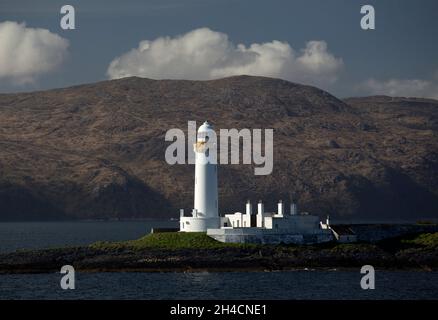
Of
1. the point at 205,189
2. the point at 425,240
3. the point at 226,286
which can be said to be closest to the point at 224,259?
the point at 226,286

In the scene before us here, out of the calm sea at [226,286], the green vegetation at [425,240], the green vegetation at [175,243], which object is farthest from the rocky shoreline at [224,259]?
the green vegetation at [425,240]

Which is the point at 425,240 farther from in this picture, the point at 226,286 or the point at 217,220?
the point at 226,286

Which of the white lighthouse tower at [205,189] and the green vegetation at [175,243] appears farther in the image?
the white lighthouse tower at [205,189]

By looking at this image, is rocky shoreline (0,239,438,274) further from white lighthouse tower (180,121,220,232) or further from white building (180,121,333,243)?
white lighthouse tower (180,121,220,232)

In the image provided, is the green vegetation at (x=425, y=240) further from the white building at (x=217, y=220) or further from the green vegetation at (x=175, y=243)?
the green vegetation at (x=175, y=243)
